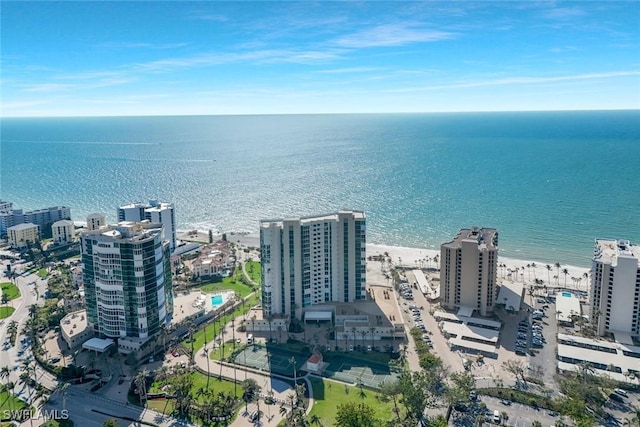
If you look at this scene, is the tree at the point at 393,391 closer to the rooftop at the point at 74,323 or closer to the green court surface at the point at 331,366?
the green court surface at the point at 331,366

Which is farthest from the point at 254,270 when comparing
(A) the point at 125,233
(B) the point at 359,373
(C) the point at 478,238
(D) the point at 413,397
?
(D) the point at 413,397

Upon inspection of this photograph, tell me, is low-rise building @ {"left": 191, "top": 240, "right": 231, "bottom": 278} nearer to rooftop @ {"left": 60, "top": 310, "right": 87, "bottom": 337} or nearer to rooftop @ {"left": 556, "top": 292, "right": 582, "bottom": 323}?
rooftop @ {"left": 60, "top": 310, "right": 87, "bottom": 337}

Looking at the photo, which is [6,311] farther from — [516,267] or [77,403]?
[516,267]

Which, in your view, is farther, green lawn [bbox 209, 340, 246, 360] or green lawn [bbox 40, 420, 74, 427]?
green lawn [bbox 209, 340, 246, 360]

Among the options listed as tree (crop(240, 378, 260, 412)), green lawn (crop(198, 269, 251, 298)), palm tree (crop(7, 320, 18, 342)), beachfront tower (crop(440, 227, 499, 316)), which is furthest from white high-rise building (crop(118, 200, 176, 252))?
beachfront tower (crop(440, 227, 499, 316))

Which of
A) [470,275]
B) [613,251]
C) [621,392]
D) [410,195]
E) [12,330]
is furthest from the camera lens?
[410,195]

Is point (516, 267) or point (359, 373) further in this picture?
point (516, 267)
